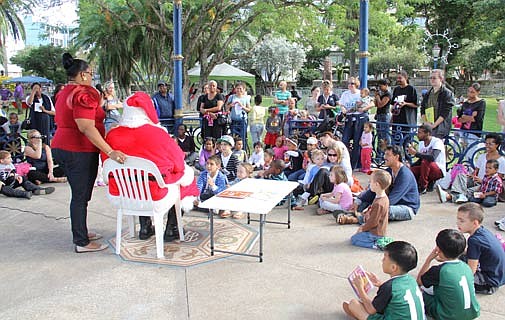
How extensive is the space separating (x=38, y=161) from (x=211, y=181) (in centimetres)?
357

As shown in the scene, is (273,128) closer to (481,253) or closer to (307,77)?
(481,253)

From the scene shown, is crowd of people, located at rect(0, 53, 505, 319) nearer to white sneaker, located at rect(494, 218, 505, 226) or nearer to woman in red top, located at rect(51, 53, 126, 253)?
woman in red top, located at rect(51, 53, 126, 253)

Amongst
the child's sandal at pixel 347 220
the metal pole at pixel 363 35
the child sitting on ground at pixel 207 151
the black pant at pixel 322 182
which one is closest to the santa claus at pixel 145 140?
the child's sandal at pixel 347 220

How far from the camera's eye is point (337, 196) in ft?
19.8

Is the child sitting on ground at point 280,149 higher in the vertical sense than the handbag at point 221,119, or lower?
lower

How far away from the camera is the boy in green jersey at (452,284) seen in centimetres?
313

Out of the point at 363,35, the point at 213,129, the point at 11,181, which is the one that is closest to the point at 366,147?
the point at 363,35

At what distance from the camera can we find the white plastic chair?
174 inches

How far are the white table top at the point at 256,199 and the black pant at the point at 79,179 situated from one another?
1190 millimetres

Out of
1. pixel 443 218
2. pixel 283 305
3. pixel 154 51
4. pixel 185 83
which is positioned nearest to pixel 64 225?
pixel 283 305

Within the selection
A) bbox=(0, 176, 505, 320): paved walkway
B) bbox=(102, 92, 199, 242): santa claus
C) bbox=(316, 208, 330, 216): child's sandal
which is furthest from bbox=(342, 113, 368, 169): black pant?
bbox=(102, 92, 199, 242): santa claus

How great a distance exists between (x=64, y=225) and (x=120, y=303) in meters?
2.46

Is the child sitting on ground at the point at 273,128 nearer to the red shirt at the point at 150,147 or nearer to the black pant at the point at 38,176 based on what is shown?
the black pant at the point at 38,176

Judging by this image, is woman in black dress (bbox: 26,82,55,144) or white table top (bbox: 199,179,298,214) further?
woman in black dress (bbox: 26,82,55,144)
